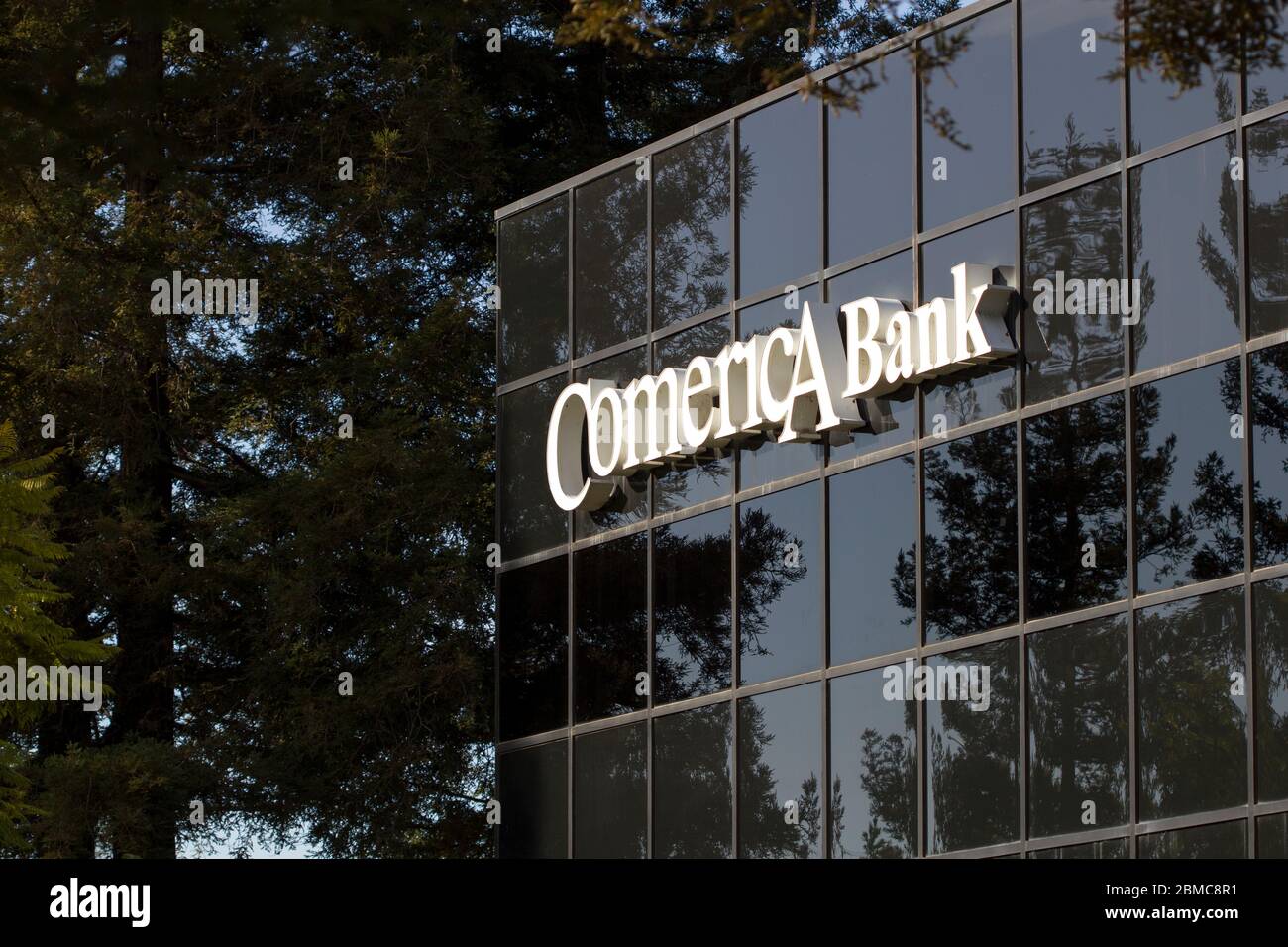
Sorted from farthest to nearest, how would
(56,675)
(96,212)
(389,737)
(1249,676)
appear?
1. (96,212)
2. (389,737)
3. (56,675)
4. (1249,676)

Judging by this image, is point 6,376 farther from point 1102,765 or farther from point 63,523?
point 1102,765

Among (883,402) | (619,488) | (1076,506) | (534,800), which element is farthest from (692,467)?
(1076,506)

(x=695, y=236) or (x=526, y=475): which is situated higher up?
(x=695, y=236)

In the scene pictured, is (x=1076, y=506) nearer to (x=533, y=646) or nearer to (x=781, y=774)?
(x=781, y=774)

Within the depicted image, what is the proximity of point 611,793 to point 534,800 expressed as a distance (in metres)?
1.61

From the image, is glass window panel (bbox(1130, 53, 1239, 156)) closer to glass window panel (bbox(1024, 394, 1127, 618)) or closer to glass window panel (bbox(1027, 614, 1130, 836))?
glass window panel (bbox(1024, 394, 1127, 618))

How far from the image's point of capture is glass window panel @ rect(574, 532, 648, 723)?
21375 millimetres

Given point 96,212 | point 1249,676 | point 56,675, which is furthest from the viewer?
point 96,212

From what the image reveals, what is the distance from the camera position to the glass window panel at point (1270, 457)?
14734 millimetres

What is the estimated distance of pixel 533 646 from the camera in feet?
75.2

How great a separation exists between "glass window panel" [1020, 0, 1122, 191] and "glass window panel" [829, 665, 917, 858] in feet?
14.5

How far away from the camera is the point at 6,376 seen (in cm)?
3356

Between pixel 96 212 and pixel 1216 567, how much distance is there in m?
23.6
